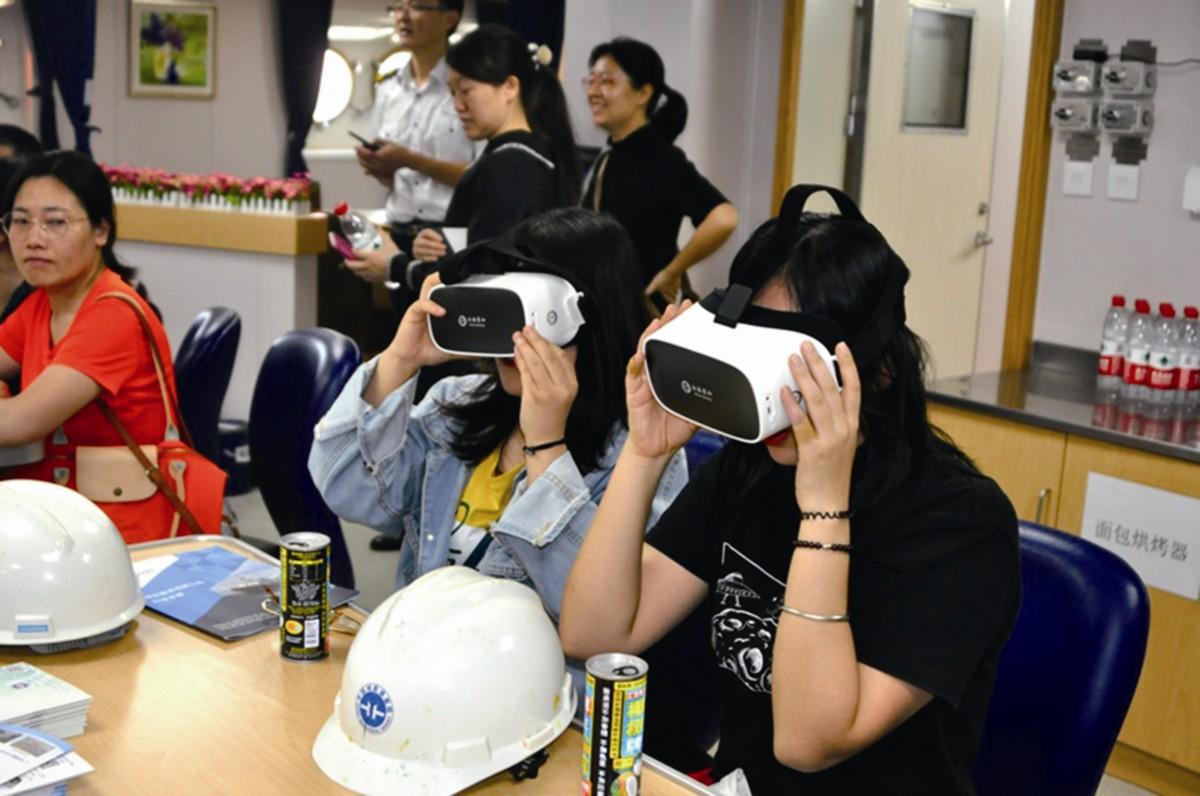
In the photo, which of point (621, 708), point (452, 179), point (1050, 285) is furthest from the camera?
point (452, 179)

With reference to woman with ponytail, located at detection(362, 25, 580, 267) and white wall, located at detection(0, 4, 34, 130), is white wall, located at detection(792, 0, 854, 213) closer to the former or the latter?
woman with ponytail, located at detection(362, 25, 580, 267)

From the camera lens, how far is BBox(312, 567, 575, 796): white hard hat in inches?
49.8

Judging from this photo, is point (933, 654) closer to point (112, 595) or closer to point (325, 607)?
point (325, 607)

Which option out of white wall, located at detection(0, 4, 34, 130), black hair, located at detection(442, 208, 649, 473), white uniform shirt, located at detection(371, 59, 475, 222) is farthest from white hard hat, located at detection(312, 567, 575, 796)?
white wall, located at detection(0, 4, 34, 130)

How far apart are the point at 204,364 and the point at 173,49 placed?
6.19 m

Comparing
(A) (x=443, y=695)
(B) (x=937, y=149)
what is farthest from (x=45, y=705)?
(B) (x=937, y=149)

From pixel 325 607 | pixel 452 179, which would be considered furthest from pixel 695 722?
pixel 452 179

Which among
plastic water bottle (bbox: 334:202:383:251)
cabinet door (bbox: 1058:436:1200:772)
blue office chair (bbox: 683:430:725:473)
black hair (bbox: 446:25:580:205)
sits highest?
black hair (bbox: 446:25:580:205)

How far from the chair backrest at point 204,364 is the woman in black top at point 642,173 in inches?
44.4

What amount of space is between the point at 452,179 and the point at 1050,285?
1711mm

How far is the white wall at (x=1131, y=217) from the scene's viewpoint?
3.13 m

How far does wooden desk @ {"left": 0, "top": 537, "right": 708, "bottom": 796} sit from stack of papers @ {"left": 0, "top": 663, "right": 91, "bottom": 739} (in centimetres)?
2

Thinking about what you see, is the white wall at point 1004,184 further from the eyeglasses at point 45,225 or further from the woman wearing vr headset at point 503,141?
the eyeglasses at point 45,225

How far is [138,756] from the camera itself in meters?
1.35
